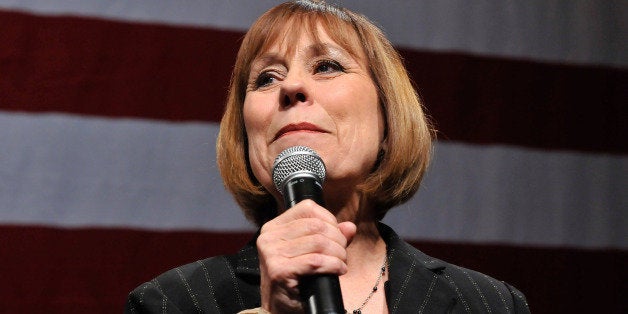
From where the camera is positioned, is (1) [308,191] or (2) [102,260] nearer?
(1) [308,191]

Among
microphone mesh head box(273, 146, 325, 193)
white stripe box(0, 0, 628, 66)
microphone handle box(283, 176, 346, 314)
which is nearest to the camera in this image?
microphone handle box(283, 176, 346, 314)

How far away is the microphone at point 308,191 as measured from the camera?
938 millimetres

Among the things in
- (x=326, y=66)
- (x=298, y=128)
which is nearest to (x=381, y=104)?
(x=326, y=66)

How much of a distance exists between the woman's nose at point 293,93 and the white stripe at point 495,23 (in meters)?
0.82

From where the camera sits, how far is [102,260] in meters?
1.99

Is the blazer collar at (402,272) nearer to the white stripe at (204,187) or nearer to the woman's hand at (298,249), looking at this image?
the woman's hand at (298,249)

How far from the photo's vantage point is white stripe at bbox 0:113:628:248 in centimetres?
197

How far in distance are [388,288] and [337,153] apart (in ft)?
0.81

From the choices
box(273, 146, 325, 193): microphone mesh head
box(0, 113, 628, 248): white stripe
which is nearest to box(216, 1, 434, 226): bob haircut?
box(273, 146, 325, 193): microphone mesh head

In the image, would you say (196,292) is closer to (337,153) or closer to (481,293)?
(337,153)

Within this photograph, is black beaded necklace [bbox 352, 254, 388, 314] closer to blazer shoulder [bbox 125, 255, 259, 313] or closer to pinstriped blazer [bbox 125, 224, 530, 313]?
pinstriped blazer [bbox 125, 224, 530, 313]

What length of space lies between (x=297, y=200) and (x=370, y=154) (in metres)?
0.44

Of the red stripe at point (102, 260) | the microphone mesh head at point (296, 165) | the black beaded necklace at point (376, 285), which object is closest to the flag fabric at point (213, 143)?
the red stripe at point (102, 260)

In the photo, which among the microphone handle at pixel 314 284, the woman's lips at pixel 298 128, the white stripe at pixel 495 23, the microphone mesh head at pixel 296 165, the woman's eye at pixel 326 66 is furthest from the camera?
the white stripe at pixel 495 23
